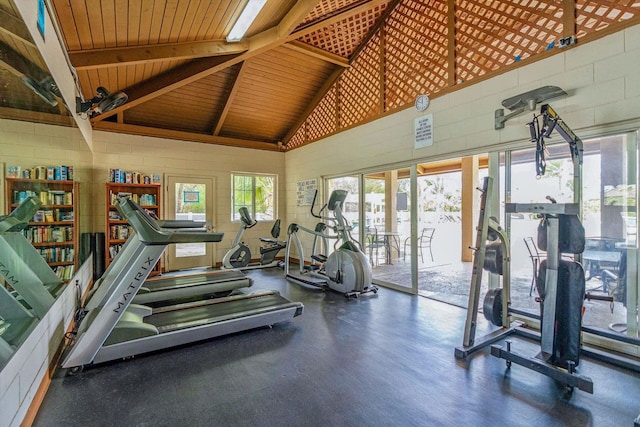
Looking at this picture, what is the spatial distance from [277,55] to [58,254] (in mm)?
4362

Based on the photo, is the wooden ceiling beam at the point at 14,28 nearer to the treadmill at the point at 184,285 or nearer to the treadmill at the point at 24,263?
the treadmill at the point at 24,263

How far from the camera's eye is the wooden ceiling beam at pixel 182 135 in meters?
5.61

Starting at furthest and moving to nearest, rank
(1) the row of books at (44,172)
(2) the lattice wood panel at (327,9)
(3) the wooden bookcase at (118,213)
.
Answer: (3) the wooden bookcase at (118,213)
(2) the lattice wood panel at (327,9)
(1) the row of books at (44,172)

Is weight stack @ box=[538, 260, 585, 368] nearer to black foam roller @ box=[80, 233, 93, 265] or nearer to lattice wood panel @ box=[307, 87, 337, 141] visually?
lattice wood panel @ box=[307, 87, 337, 141]

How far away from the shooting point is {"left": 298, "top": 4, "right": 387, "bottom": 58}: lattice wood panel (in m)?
4.93

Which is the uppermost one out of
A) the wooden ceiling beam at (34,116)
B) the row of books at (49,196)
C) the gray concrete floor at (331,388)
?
the wooden ceiling beam at (34,116)

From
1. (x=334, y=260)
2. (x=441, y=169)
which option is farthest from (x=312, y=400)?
(x=441, y=169)

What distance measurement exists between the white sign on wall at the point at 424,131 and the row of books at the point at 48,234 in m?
4.20

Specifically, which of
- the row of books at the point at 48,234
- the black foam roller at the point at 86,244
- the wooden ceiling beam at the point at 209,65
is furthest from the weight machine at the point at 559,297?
the black foam roller at the point at 86,244

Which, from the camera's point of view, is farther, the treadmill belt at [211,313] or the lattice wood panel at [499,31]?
A: the lattice wood panel at [499,31]

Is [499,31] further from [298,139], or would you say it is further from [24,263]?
[24,263]

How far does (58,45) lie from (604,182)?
5.31 m

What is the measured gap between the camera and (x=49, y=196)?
8.47 ft

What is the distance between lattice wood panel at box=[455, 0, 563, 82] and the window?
4781 mm
